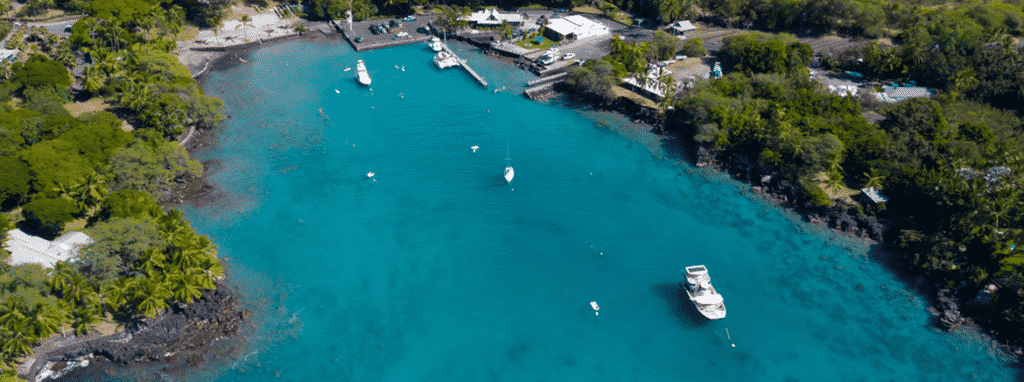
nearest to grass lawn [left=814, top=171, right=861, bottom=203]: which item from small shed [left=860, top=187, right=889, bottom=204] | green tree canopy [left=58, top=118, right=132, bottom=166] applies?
small shed [left=860, top=187, right=889, bottom=204]

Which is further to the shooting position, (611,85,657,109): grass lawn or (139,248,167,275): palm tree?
(611,85,657,109): grass lawn

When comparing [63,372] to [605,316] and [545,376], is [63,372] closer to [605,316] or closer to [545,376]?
[545,376]

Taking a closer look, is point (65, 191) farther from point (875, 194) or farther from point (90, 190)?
point (875, 194)

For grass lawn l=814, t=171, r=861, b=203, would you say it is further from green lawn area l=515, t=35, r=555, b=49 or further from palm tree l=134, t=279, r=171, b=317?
palm tree l=134, t=279, r=171, b=317

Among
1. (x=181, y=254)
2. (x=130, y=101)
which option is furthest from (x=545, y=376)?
(x=130, y=101)

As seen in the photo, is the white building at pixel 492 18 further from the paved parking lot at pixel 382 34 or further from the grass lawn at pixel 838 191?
the grass lawn at pixel 838 191

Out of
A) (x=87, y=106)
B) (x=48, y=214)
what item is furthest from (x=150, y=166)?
(x=87, y=106)
